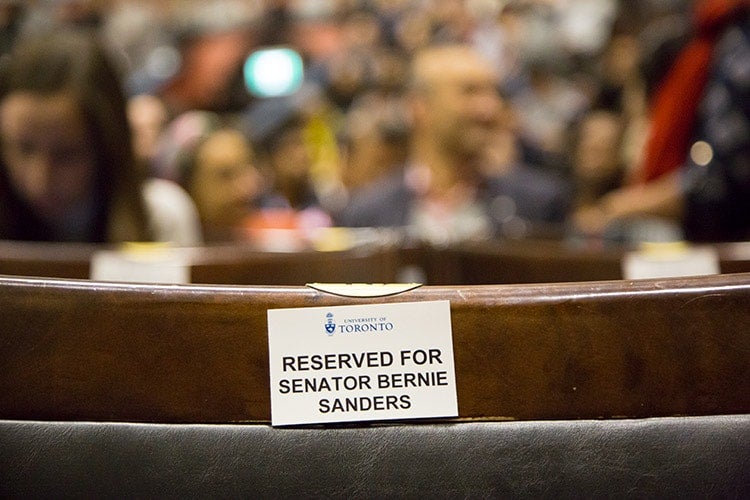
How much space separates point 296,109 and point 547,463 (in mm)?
5479

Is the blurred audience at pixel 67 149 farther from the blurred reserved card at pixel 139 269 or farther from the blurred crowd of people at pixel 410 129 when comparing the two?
the blurred reserved card at pixel 139 269

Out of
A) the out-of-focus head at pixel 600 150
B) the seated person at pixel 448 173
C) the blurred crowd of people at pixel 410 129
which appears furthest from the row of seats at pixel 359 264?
the out-of-focus head at pixel 600 150

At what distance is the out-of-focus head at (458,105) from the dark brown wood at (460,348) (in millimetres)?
2017

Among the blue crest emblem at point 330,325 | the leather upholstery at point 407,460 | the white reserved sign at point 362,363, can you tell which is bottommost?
the leather upholstery at point 407,460

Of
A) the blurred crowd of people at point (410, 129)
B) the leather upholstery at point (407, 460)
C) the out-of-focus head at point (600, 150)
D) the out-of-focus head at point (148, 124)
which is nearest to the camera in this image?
the leather upholstery at point (407, 460)

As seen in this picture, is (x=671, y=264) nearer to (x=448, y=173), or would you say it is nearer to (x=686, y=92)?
(x=686, y=92)

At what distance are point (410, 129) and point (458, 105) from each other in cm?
89

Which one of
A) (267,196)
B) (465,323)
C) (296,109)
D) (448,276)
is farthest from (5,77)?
(296,109)

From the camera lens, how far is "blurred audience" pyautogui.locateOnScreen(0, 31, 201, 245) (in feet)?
5.05

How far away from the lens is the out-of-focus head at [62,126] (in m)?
1.53

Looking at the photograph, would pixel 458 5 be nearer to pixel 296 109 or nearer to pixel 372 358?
pixel 296 109

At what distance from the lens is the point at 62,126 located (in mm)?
1559

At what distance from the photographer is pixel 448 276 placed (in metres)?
1.22

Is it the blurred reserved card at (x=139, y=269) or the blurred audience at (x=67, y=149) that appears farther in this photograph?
the blurred audience at (x=67, y=149)
